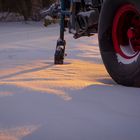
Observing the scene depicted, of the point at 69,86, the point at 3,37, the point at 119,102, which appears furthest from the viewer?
the point at 3,37

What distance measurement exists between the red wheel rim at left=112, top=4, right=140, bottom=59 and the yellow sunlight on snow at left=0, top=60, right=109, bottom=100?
0.79 ft

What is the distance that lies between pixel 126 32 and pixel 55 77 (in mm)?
601

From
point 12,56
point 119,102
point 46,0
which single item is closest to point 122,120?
point 119,102

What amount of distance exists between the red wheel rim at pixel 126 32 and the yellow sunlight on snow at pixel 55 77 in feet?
0.79

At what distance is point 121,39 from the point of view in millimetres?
2754

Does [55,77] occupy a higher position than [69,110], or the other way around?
[69,110]

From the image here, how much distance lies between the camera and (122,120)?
1.88m

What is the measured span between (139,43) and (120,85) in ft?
0.85

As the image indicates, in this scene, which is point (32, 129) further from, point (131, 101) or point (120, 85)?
point (120, 85)

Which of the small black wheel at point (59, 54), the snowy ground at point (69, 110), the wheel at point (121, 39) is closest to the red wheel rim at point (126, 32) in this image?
the wheel at point (121, 39)

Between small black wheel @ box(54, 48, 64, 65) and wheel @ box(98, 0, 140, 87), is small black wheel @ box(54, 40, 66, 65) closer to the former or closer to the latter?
small black wheel @ box(54, 48, 64, 65)

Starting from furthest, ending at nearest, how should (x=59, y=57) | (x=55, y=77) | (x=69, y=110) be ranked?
(x=59, y=57) < (x=55, y=77) < (x=69, y=110)

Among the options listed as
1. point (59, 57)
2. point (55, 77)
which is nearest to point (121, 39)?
point (55, 77)

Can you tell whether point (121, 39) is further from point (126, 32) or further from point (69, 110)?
point (69, 110)
